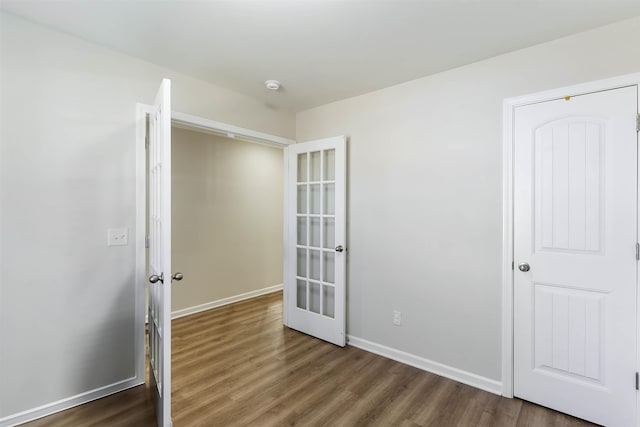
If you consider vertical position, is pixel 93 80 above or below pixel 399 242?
above

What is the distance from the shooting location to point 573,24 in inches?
71.1

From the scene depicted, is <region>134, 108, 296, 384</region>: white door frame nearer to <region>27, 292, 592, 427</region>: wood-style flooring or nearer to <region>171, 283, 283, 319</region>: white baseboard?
<region>27, 292, 592, 427</region>: wood-style flooring

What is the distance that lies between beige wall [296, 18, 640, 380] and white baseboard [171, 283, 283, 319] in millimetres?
2013

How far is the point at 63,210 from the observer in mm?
1965

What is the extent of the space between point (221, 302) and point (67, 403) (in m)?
2.21

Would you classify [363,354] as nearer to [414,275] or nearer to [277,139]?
[414,275]

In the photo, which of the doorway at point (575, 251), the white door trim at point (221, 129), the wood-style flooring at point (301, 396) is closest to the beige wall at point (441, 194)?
the doorway at point (575, 251)

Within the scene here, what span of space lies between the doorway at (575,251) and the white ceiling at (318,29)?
→ 456 mm

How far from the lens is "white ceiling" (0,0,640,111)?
1.66m

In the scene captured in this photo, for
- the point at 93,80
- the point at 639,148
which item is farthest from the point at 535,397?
the point at 93,80

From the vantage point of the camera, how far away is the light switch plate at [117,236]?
215 cm

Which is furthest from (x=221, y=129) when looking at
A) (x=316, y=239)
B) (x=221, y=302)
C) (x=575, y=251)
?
(x=575, y=251)

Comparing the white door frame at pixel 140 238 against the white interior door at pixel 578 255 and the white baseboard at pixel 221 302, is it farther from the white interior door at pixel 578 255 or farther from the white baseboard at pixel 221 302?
the white interior door at pixel 578 255

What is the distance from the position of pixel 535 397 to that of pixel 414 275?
1123 millimetres
